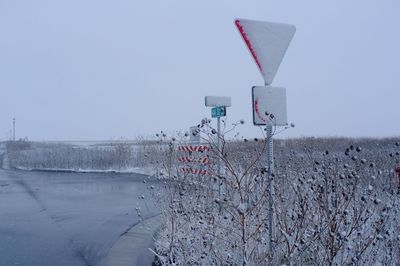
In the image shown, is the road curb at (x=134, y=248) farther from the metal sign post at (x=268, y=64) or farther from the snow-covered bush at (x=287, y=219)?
the metal sign post at (x=268, y=64)

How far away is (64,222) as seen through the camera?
885 centimetres

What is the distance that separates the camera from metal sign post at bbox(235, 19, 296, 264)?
3.54 metres

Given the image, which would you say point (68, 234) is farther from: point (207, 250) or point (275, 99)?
point (275, 99)

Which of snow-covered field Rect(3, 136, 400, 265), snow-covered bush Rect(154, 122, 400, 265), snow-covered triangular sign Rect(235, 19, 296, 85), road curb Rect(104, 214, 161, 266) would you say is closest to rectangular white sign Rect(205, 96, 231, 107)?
snow-covered field Rect(3, 136, 400, 265)

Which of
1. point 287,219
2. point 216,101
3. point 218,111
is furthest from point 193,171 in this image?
point 287,219

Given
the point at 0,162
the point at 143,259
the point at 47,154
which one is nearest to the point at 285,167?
the point at 143,259

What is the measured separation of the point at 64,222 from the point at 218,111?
409 centimetres

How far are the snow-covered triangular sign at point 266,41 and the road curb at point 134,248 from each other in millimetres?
3345

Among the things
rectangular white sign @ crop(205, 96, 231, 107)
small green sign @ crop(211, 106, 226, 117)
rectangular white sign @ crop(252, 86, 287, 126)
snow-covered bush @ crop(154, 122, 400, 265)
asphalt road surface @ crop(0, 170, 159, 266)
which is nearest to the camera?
snow-covered bush @ crop(154, 122, 400, 265)

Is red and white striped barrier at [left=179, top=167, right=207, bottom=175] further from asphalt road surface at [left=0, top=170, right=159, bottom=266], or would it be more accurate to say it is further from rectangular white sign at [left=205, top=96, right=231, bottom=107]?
rectangular white sign at [left=205, top=96, right=231, bottom=107]

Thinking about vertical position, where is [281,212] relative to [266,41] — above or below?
below

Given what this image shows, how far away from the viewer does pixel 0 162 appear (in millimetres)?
34125

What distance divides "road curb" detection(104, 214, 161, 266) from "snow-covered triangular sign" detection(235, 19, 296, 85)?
132 inches

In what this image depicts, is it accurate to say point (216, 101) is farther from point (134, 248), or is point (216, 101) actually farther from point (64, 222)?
point (64, 222)
